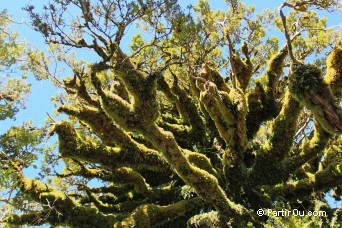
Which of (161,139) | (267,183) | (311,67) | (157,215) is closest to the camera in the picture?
(311,67)

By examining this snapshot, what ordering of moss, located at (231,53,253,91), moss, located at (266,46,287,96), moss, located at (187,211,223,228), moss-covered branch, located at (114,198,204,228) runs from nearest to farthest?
moss-covered branch, located at (114,198,204,228) < moss, located at (187,211,223,228) < moss, located at (266,46,287,96) < moss, located at (231,53,253,91)

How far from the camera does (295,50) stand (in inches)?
620

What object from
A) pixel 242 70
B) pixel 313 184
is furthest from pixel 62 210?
pixel 242 70

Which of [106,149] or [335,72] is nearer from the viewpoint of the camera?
[335,72]

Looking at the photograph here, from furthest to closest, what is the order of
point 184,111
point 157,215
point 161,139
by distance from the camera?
1. point 184,111
2. point 157,215
3. point 161,139

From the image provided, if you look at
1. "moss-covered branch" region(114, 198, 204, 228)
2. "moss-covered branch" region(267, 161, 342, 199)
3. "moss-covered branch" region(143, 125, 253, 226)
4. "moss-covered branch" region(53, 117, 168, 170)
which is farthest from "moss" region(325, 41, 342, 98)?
"moss-covered branch" region(53, 117, 168, 170)

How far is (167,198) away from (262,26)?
28.6ft

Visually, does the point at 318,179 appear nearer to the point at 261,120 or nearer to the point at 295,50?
the point at 261,120

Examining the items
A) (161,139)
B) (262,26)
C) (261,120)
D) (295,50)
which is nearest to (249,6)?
(262,26)

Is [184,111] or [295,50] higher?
[295,50]

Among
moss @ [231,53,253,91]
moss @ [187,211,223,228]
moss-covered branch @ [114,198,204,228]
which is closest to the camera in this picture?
moss-covered branch @ [114,198,204,228]

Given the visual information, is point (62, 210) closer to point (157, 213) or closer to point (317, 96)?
point (157, 213)

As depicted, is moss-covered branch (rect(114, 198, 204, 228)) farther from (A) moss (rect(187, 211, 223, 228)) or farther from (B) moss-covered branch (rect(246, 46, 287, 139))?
(B) moss-covered branch (rect(246, 46, 287, 139))

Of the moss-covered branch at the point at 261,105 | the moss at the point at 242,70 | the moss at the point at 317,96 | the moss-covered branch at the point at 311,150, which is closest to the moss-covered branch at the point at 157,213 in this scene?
the moss-covered branch at the point at 311,150
